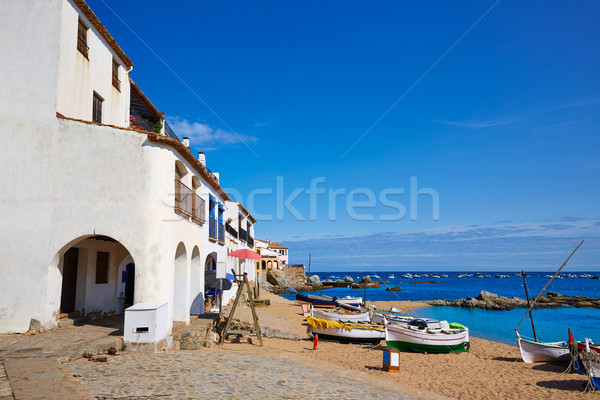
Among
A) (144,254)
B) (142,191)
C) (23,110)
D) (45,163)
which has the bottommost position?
(144,254)

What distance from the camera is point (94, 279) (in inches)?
652

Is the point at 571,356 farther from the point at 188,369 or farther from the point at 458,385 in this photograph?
the point at 188,369

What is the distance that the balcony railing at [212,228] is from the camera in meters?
21.9

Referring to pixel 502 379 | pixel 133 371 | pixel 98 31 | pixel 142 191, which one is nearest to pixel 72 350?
pixel 133 371

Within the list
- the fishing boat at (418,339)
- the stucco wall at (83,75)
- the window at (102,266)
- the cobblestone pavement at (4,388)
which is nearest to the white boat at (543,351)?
the fishing boat at (418,339)

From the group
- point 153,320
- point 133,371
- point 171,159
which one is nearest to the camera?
point 133,371

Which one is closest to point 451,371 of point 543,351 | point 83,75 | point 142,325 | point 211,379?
point 543,351

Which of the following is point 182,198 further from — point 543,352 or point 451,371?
point 543,352

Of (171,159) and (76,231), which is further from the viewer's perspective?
(171,159)

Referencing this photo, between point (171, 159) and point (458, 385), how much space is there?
12768 millimetres

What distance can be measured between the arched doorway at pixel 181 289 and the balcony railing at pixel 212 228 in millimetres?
5597

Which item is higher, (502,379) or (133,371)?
(133,371)

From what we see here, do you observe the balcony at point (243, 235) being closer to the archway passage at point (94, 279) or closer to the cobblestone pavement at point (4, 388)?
the archway passage at point (94, 279)

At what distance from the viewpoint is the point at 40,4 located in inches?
518
